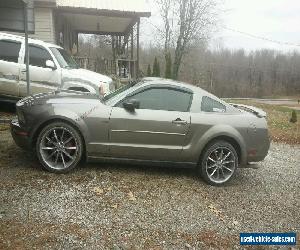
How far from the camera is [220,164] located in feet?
21.4

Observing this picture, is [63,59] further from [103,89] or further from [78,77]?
[103,89]

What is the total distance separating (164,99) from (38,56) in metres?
5.07

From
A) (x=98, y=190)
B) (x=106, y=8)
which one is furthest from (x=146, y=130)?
(x=106, y=8)

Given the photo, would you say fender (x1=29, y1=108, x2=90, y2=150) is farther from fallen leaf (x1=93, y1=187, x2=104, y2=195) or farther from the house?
the house

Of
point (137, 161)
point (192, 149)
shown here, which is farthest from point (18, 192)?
point (192, 149)

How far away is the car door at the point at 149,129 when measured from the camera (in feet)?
20.4

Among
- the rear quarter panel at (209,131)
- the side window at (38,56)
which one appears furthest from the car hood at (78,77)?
the rear quarter panel at (209,131)

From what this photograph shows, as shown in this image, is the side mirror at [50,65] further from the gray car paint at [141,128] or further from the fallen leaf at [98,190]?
the fallen leaf at [98,190]

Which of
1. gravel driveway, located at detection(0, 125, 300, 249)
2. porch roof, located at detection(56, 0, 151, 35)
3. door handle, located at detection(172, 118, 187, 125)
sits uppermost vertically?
porch roof, located at detection(56, 0, 151, 35)

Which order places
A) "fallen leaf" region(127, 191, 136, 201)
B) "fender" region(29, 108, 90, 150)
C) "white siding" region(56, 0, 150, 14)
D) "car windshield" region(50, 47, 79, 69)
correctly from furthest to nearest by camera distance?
1. "white siding" region(56, 0, 150, 14)
2. "car windshield" region(50, 47, 79, 69)
3. "fender" region(29, 108, 90, 150)
4. "fallen leaf" region(127, 191, 136, 201)

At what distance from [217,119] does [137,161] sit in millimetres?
1540

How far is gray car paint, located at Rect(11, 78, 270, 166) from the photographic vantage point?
6.14m

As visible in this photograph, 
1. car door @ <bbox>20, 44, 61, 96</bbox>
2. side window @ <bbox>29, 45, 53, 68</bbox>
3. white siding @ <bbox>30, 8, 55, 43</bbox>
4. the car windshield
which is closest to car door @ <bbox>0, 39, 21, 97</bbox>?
car door @ <bbox>20, 44, 61, 96</bbox>

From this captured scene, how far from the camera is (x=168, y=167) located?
685 centimetres
